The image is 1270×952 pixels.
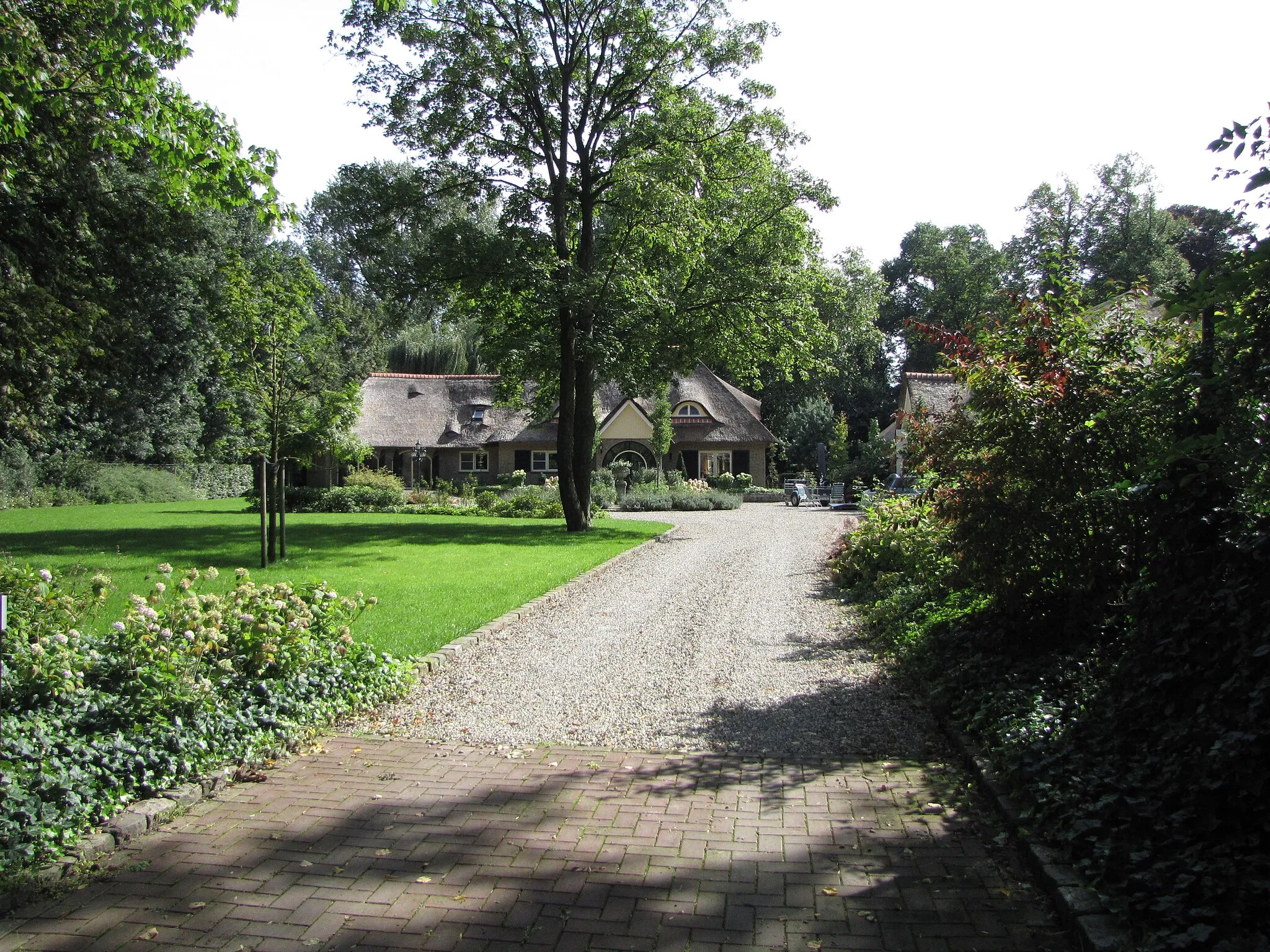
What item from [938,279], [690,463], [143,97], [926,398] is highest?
[938,279]

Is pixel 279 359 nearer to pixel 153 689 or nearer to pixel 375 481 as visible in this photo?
pixel 153 689

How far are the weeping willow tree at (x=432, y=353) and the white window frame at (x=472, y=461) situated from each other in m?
8.17

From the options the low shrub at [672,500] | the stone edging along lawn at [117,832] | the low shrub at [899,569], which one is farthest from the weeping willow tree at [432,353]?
the stone edging along lawn at [117,832]

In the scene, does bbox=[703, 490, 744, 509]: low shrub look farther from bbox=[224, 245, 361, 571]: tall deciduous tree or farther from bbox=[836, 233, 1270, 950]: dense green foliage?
bbox=[836, 233, 1270, 950]: dense green foliage

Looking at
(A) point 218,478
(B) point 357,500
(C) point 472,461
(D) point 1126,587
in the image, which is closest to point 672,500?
(B) point 357,500

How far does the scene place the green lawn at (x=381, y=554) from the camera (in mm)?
10289

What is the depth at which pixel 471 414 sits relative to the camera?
4881 centimetres

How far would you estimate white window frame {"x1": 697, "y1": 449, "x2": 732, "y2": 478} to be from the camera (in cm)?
4734

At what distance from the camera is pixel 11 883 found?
3.74 metres

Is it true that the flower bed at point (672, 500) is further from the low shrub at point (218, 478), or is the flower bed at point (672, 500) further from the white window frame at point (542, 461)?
the low shrub at point (218, 478)

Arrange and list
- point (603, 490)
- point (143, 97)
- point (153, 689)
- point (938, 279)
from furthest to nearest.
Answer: point (938, 279)
point (603, 490)
point (143, 97)
point (153, 689)

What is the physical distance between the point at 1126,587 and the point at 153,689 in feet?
20.6

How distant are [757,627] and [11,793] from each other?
7470 millimetres

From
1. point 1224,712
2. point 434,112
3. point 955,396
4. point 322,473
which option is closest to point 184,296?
point 322,473
